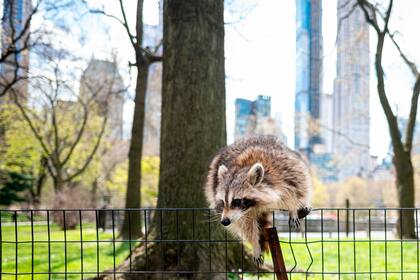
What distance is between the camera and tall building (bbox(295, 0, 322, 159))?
14.1 meters

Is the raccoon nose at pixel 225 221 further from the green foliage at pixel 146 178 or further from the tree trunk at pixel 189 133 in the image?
the green foliage at pixel 146 178

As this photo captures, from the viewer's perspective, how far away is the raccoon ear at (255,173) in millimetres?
2391

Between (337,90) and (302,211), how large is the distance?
55.5ft

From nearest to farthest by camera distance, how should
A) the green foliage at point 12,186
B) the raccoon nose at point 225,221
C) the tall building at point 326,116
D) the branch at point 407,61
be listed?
the raccoon nose at point 225,221, the branch at point 407,61, the tall building at point 326,116, the green foliage at point 12,186

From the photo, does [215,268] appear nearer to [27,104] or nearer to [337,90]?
[337,90]

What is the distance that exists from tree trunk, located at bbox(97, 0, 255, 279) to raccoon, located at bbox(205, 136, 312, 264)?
5.35 ft

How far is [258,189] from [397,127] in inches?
405

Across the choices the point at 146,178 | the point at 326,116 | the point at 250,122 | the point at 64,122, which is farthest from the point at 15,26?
the point at 326,116

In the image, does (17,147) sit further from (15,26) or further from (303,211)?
(303,211)

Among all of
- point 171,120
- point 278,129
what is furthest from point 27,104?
point 171,120

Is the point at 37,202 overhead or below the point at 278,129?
below

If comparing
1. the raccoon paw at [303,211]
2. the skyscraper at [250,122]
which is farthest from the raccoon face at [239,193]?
the skyscraper at [250,122]

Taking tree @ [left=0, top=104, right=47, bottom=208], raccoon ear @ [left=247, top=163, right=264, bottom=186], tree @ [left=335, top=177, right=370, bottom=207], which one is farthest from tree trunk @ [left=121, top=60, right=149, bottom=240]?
tree @ [left=335, top=177, right=370, bottom=207]

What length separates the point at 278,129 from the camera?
23.3 meters
